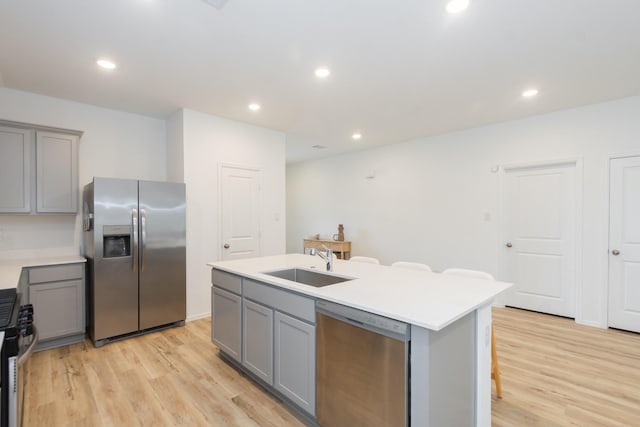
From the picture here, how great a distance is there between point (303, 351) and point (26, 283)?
288 centimetres

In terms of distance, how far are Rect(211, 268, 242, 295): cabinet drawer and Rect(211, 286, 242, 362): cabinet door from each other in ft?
0.15

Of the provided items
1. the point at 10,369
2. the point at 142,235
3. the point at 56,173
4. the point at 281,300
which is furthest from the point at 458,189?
the point at 56,173

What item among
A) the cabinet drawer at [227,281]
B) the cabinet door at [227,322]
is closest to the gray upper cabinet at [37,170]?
the cabinet drawer at [227,281]

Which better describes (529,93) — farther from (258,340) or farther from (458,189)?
(258,340)

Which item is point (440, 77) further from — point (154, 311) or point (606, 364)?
point (154, 311)

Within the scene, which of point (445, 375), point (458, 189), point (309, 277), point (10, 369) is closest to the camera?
point (10, 369)

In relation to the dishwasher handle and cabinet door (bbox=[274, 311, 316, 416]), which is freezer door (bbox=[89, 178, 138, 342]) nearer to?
cabinet door (bbox=[274, 311, 316, 416])

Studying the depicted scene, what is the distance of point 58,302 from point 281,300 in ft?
8.50

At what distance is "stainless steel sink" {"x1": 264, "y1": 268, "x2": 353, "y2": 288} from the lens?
248cm

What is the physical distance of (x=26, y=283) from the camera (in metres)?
2.92

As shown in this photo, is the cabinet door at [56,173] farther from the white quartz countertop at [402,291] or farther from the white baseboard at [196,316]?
the white quartz countertop at [402,291]

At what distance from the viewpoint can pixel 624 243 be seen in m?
3.57

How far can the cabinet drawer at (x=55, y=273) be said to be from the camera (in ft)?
9.76

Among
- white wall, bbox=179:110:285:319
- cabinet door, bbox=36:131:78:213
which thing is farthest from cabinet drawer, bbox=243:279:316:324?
cabinet door, bbox=36:131:78:213
